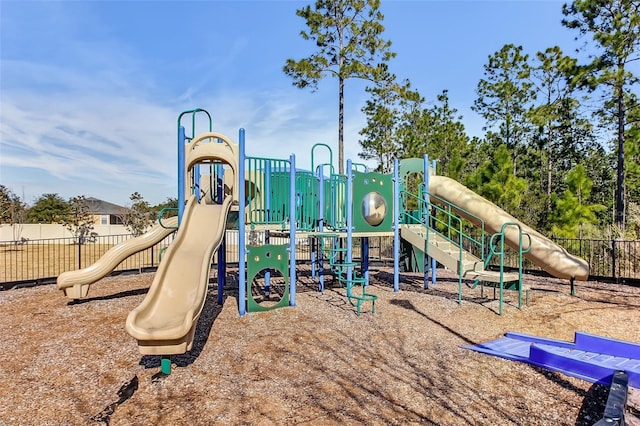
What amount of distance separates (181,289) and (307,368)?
193 centimetres

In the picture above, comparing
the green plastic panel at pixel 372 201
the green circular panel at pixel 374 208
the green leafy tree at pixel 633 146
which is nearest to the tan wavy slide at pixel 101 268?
the green plastic panel at pixel 372 201

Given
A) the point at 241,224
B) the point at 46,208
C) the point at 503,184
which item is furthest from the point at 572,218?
the point at 46,208

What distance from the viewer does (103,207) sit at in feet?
193

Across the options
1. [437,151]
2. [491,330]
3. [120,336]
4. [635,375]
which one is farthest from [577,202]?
[120,336]

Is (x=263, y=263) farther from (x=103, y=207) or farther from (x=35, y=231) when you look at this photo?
(x=103, y=207)

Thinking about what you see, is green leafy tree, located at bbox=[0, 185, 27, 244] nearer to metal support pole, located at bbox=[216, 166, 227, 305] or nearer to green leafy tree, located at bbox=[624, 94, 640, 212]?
metal support pole, located at bbox=[216, 166, 227, 305]

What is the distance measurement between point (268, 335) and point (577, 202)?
56.2 ft

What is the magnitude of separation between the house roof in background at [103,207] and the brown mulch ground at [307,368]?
52639mm

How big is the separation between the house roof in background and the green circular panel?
53.2 metres

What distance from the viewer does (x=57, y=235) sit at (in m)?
36.4

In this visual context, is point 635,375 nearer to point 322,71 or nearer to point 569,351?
point 569,351

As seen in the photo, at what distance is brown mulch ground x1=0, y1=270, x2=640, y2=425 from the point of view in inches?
151

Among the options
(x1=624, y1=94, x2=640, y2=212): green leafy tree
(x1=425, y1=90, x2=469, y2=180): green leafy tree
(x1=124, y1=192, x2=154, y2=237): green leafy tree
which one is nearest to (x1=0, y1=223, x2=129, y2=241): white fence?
(x1=124, y1=192, x2=154, y2=237): green leafy tree

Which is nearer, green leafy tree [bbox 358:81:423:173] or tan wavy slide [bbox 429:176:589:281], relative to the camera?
tan wavy slide [bbox 429:176:589:281]
